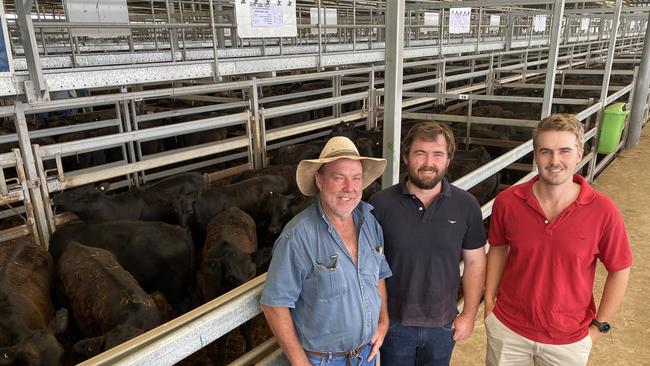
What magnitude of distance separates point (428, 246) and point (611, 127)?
260 inches

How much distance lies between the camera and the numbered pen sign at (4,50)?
2990 millimetres

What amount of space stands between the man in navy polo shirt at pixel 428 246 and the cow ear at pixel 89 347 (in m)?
1.76

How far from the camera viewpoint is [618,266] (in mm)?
2252

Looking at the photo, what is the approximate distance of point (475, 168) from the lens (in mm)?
6500

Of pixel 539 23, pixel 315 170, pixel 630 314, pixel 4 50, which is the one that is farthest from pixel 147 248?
pixel 539 23

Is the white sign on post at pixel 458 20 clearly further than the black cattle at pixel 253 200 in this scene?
Yes

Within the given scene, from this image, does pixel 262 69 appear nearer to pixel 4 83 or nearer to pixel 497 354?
pixel 4 83

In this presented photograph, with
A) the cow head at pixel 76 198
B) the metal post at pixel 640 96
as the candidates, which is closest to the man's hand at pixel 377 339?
the cow head at pixel 76 198

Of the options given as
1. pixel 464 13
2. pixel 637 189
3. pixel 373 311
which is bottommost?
pixel 637 189

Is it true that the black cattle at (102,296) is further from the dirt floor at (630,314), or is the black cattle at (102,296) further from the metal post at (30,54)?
→ the dirt floor at (630,314)

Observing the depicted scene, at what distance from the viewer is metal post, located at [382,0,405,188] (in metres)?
2.57

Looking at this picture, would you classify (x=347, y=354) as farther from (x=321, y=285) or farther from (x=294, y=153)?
(x=294, y=153)

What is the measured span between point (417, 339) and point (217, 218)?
314 centimetres

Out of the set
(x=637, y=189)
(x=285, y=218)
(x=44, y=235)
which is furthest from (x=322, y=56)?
(x=637, y=189)
